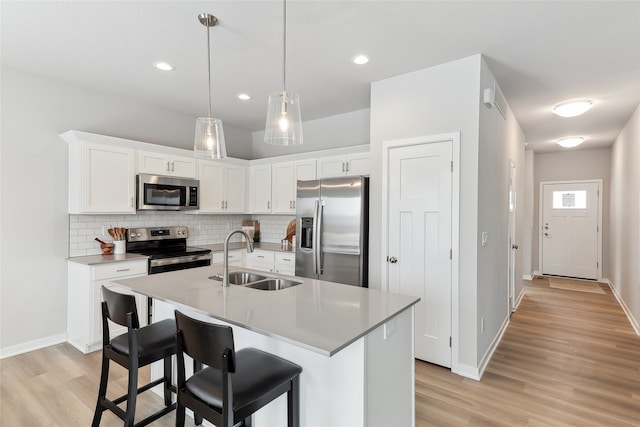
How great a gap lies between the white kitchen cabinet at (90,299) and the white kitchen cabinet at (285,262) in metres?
1.60

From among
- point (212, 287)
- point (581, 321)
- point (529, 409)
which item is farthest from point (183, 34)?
point (581, 321)

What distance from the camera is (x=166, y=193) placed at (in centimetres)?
412

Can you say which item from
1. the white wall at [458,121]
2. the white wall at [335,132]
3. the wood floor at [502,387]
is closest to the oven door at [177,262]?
the wood floor at [502,387]

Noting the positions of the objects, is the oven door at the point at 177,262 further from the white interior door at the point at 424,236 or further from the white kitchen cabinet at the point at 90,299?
the white interior door at the point at 424,236

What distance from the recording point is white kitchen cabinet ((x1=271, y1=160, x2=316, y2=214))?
182 inches

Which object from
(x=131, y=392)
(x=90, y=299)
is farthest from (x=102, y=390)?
→ (x=90, y=299)

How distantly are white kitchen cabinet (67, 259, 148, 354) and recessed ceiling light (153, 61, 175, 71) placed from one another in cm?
201

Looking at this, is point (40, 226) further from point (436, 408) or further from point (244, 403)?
point (436, 408)

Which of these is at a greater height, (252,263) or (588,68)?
(588,68)

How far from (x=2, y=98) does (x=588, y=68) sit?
5.60m

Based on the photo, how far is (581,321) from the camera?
441cm

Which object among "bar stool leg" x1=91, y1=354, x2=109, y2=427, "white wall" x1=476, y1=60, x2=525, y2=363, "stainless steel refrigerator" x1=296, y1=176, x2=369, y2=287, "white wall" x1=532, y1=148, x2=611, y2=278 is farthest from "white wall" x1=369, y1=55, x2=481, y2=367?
"white wall" x1=532, y1=148, x2=611, y2=278

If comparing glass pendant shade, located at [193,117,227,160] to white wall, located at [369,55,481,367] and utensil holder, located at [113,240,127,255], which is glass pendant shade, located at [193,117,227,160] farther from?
utensil holder, located at [113,240,127,255]

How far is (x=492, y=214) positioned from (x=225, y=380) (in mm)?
3002
